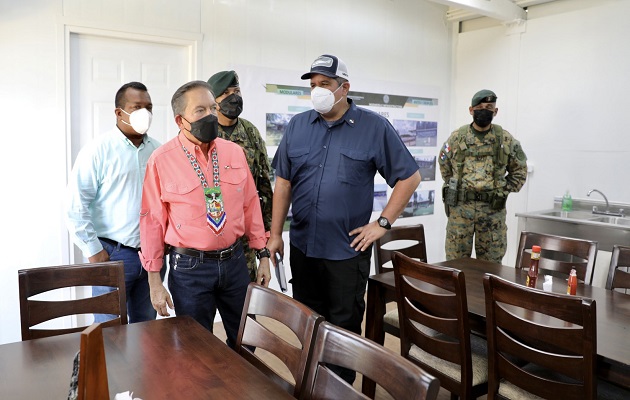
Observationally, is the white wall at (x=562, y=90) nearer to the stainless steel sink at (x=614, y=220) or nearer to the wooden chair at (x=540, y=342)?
the stainless steel sink at (x=614, y=220)

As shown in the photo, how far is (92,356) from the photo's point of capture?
1035mm

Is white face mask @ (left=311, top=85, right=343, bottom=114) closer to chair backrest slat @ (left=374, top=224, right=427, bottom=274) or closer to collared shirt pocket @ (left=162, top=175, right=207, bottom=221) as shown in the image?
collared shirt pocket @ (left=162, top=175, right=207, bottom=221)

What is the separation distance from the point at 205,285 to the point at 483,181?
267 centimetres

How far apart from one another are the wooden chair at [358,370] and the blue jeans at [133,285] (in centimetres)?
131

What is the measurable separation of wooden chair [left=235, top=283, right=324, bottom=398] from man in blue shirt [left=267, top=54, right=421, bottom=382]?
0.76 m

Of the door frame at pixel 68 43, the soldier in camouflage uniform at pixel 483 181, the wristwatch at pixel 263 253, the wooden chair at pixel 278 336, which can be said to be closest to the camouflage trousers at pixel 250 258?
the wristwatch at pixel 263 253

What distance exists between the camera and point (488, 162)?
407 centimetres

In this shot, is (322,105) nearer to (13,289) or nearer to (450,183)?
(450,183)

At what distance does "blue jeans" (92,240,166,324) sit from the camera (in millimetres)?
2459

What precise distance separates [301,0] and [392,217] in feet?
8.61

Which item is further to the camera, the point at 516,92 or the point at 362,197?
the point at 516,92

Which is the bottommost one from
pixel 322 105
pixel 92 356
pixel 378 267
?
pixel 378 267

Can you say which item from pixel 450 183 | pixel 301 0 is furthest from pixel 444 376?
pixel 301 0

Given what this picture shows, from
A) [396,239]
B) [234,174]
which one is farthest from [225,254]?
[396,239]
